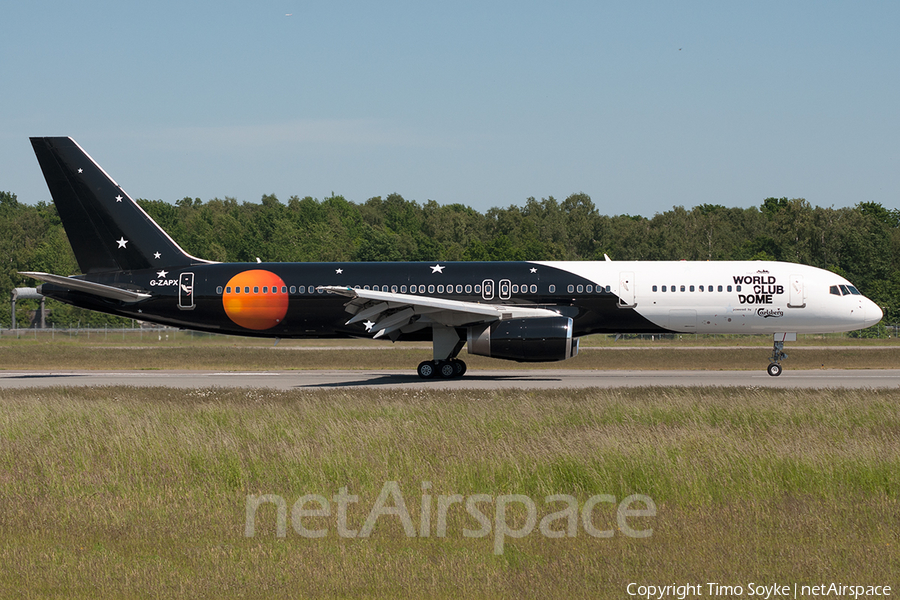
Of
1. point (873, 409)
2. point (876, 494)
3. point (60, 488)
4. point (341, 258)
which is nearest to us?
point (876, 494)

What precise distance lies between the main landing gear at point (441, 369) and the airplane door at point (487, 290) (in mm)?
2429

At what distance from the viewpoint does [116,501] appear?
11.0 metres

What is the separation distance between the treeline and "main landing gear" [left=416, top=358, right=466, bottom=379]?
2037 inches

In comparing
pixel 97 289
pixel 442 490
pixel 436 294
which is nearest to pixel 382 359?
pixel 436 294

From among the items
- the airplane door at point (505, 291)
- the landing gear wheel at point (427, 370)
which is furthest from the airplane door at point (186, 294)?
the airplane door at point (505, 291)

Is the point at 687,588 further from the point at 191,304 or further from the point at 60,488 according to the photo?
→ the point at 191,304

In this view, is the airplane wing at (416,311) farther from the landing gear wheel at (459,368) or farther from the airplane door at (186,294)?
the airplane door at (186,294)

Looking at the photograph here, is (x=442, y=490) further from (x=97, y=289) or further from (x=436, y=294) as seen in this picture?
(x=97, y=289)

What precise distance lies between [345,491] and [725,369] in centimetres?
2742

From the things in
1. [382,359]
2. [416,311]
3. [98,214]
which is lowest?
[382,359]

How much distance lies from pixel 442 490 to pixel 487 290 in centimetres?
1896

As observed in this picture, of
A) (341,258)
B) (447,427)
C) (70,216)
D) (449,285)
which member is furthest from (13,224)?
(447,427)

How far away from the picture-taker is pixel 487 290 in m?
29.9

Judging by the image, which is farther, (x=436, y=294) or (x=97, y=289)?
(x=97, y=289)
